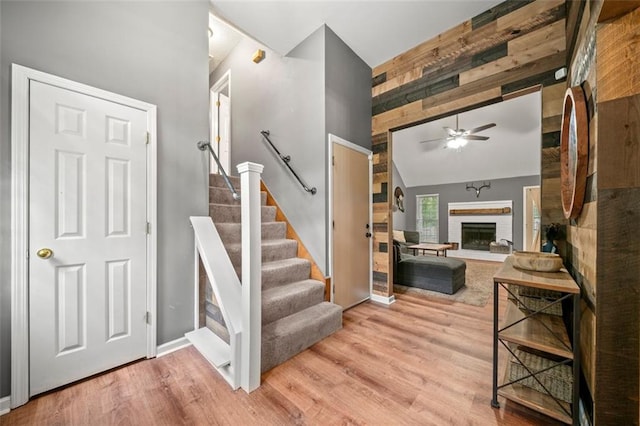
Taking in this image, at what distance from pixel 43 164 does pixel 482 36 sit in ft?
12.7

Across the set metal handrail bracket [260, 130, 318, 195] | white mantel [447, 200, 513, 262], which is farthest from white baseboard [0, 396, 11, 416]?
white mantel [447, 200, 513, 262]

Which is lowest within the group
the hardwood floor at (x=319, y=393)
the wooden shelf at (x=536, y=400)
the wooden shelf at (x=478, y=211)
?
the hardwood floor at (x=319, y=393)

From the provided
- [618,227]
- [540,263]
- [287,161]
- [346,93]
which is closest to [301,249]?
[287,161]

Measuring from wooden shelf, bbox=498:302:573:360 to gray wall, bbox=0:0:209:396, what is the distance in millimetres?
2399

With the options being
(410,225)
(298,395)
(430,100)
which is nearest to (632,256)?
(298,395)

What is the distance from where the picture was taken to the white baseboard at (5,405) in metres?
1.33

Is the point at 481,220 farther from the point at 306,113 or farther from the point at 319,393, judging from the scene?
the point at 319,393

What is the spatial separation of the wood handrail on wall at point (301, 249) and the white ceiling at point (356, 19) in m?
1.93

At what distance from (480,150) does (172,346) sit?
23.8ft

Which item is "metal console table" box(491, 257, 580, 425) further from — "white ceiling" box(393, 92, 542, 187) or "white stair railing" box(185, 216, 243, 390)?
"white ceiling" box(393, 92, 542, 187)

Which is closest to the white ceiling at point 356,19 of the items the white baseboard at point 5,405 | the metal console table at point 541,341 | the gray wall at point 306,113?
the gray wall at point 306,113

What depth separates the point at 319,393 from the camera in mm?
1524

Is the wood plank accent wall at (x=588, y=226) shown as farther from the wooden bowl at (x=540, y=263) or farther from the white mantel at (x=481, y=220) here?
the white mantel at (x=481, y=220)

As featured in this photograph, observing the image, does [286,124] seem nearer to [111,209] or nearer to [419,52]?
[419,52]
